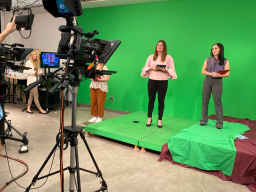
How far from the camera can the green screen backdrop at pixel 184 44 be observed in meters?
4.23

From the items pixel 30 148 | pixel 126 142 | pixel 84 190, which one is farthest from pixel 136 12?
pixel 84 190

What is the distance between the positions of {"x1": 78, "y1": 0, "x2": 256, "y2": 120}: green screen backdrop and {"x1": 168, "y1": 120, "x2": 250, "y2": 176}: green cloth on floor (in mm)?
1488

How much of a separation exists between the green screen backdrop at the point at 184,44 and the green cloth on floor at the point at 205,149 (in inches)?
58.6

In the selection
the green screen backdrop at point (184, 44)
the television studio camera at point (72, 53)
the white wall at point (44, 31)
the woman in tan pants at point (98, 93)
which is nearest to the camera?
the television studio camera at point (72, 53)

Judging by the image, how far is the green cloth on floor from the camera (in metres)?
2.57

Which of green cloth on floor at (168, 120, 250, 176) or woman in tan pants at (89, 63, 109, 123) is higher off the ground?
woman in tan pants at (89, 63, 109, 123)

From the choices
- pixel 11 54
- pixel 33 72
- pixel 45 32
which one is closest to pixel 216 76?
pixel 11 54

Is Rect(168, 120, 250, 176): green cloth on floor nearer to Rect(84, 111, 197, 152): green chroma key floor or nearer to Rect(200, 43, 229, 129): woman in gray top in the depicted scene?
Rect(84, 111, 197, 152): green chroma key floor

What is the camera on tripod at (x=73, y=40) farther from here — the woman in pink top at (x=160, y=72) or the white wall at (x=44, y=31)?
the white wall at (x=44, y=31)

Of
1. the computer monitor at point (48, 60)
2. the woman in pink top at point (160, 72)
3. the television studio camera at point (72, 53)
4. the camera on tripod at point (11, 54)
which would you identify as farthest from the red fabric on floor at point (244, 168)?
the computer monitor at point (48, 60)

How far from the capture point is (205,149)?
2.71m

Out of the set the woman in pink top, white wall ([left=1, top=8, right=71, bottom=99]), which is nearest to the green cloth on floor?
the woman in pink top

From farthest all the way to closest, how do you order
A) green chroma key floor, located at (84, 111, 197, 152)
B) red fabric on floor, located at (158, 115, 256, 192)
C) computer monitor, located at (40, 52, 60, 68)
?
computer monitor, located at (40, 52, 60, 68)
green chroma key floor, located at (84, 111, 197, 152)
red fabric on floor, located at (158, 115, 256, 192)

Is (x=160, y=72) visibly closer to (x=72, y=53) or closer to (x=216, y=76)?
(x=216, y=76)
